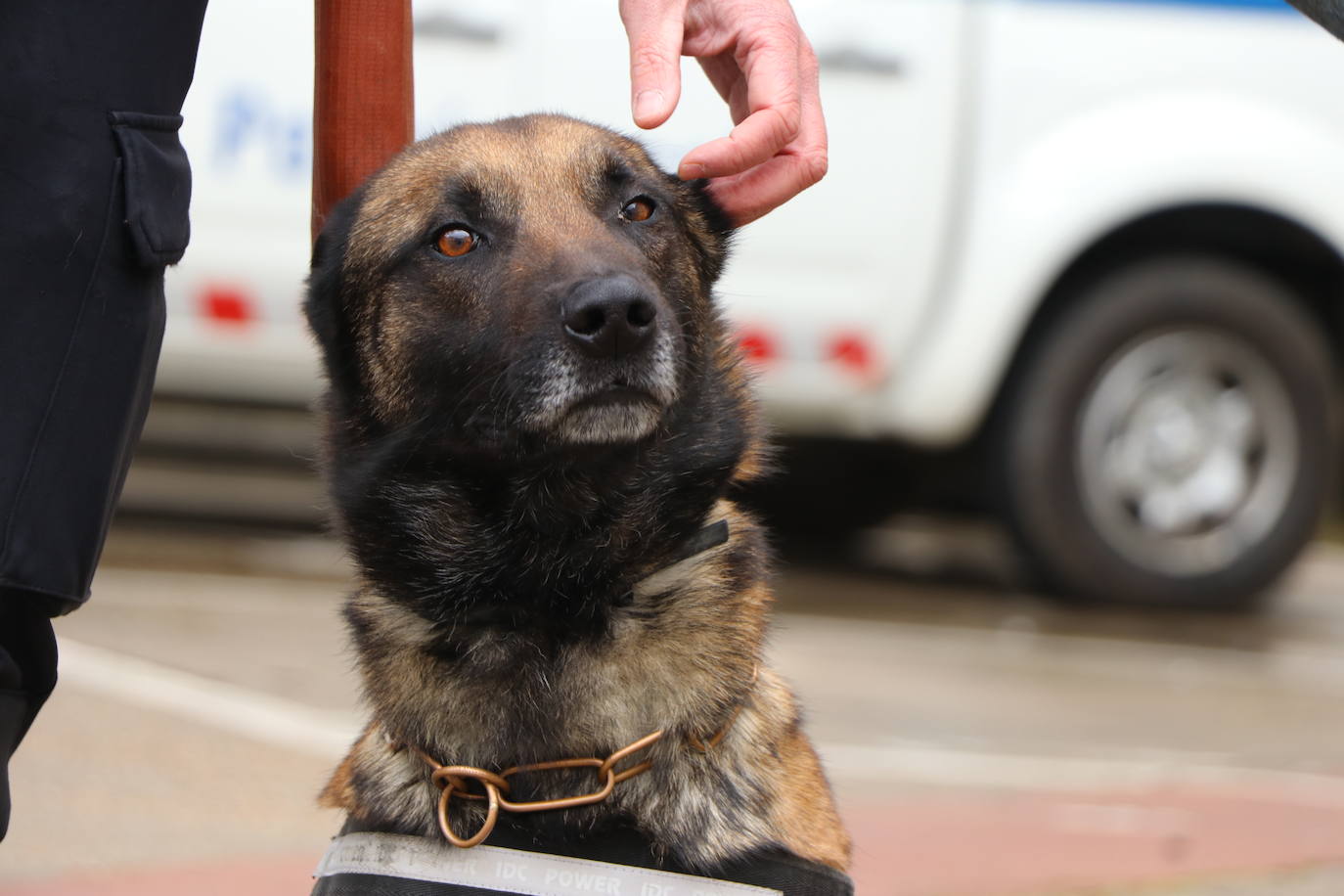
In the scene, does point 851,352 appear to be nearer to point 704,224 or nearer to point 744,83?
point 704,224

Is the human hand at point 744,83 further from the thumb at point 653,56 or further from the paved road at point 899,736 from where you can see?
the paved road at point 899,736

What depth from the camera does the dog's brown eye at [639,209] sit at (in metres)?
2.37

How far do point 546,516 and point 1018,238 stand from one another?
10.8ft

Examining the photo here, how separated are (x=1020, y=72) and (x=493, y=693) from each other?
363cm

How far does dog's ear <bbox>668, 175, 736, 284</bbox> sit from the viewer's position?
244 cm

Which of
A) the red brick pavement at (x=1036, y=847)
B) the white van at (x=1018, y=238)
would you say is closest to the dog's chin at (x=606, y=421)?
the red brick pavement at (x=1036, y=847)

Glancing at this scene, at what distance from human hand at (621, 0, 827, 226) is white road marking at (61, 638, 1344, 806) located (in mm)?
1999

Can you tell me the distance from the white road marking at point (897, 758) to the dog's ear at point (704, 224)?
5.63 feet

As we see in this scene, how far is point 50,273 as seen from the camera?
1.71 m

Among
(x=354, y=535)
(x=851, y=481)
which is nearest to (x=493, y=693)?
(x=354, y=535)

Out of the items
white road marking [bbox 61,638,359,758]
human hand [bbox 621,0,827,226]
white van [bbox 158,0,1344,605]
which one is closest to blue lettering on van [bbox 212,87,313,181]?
white van [bbox 158,0,1344,605]

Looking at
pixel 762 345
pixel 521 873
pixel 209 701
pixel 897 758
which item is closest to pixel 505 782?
pixel 521 873

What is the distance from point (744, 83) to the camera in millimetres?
2186

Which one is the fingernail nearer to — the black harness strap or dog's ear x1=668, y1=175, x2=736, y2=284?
dog's ear x1=668, y1=175, x2=736, y2=284
